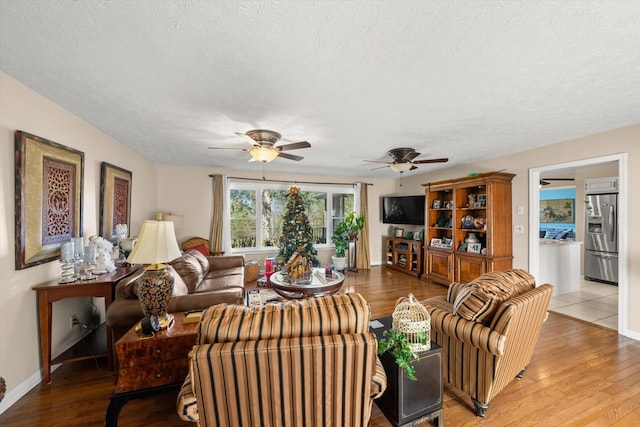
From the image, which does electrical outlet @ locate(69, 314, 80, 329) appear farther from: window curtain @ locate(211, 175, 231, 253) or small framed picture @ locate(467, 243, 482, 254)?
small framed picture @ locate(467, 243, 482, 254)

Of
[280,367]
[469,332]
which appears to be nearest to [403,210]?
[469,332]

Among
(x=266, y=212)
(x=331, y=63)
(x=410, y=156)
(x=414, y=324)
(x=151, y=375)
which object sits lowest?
(x=151, y=375)

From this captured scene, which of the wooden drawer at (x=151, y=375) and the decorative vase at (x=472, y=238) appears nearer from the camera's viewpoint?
the wooden drawer at (x=151, y=375)

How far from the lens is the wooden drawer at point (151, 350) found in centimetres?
149

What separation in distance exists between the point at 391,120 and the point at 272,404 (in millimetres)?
2515

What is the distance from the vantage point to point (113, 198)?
3.27m

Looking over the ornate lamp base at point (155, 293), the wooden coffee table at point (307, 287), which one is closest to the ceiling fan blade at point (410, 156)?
the wooden coffee table at point (307, 287)

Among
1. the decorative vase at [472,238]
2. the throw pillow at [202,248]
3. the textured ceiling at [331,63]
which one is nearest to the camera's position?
the textured ceiling at [331,63]

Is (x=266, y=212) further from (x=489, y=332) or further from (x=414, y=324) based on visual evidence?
(x=489, y=332)

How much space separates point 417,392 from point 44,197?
317 cm

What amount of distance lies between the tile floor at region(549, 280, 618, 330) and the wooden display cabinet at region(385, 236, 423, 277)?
2176 mm

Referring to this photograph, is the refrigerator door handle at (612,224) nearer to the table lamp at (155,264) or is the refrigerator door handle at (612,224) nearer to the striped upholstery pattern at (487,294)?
the striped upholstery pattern at (487,294)

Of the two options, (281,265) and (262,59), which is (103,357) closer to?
(281,265)

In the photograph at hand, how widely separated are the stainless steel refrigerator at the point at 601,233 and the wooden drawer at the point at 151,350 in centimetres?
678
